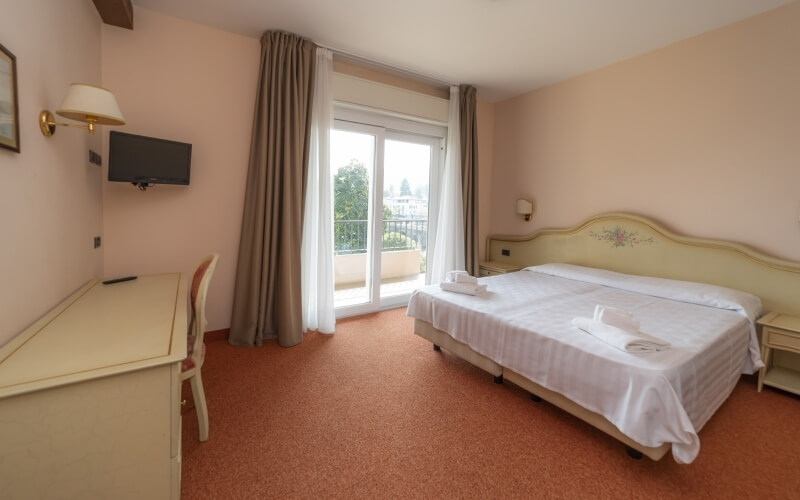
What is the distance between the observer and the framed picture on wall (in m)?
1.20

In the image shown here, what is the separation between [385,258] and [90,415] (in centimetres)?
323

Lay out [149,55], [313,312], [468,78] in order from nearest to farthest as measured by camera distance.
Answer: [149,55]
[313,312]
[468,78]

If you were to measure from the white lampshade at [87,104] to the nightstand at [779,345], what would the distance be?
4.02 metres

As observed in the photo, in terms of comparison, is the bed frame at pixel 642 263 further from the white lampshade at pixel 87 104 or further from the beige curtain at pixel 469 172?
the white lampshade at pixel 87 104

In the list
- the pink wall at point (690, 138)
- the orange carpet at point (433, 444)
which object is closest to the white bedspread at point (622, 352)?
the orange carpet at point (433, 444)

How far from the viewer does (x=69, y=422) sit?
97 cm

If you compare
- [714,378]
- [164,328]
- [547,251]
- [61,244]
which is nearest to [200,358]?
[164,328]

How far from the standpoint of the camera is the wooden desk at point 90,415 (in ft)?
3.02

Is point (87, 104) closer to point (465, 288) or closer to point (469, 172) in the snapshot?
point (465, 288)

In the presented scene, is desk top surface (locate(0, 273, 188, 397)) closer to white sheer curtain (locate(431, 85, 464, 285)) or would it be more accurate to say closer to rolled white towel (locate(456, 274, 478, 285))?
rolled white towel (locate(456, 274, 478, 285))

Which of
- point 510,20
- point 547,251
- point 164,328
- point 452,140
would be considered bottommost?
point 164,328

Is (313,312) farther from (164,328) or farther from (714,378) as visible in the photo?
(714,378)

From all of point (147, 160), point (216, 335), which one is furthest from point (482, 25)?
point (216, 335)

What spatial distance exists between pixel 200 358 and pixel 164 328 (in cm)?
52
